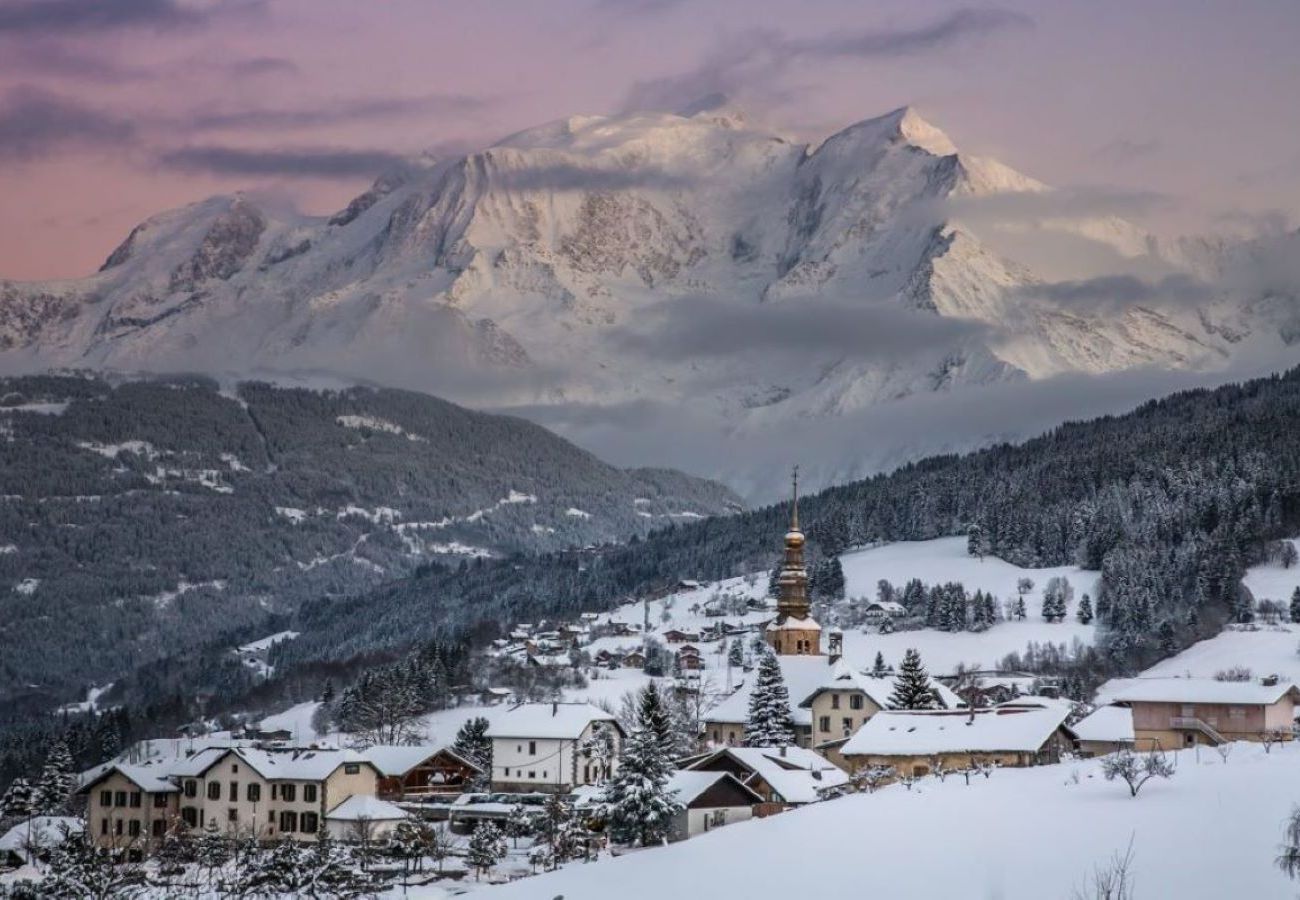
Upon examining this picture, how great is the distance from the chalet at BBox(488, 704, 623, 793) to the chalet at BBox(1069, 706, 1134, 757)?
3274cm

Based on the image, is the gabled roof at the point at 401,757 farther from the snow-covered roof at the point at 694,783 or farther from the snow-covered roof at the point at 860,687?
the snow-covered roof at the point at 694,783

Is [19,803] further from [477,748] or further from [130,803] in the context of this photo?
[477,748]

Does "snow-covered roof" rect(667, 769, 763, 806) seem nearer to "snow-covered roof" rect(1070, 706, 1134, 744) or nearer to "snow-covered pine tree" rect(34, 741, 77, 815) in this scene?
"snow-covered roof" rect(1070, 706, 1134, 744)

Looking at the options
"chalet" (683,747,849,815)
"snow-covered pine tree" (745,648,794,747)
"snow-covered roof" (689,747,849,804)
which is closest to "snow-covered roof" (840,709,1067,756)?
"snow-covered roof" (689,747,849,804)

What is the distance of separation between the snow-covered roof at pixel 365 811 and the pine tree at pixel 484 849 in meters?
11.1

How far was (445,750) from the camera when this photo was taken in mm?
146000

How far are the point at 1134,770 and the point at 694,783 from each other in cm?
2939

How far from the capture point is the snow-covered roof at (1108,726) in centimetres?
11988

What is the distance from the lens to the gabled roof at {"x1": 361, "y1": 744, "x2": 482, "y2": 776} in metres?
142

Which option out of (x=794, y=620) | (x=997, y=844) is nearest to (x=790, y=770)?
(x=997, y=844)

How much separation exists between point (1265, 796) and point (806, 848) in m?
17.5

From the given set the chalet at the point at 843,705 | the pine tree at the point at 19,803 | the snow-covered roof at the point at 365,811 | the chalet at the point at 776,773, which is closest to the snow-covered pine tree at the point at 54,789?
the pine tree at the point at 19,803

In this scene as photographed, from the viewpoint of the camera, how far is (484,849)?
11075 cm

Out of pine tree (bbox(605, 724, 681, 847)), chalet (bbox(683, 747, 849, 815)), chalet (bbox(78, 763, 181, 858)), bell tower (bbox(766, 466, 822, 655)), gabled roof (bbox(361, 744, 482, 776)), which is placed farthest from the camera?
bell tower (bbox(766, 466, 822, 655))
